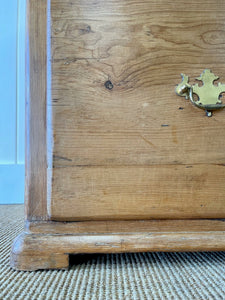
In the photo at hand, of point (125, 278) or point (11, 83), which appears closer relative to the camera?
point (125, 278)

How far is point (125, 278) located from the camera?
0.44 m

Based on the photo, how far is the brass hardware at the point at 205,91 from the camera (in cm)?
48

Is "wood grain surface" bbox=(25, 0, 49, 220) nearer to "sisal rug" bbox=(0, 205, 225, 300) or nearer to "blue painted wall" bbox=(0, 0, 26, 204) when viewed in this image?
"sisal rug" bbox=(0, 205, 225, 300)

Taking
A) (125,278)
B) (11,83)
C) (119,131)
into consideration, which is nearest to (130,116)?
(119,131)

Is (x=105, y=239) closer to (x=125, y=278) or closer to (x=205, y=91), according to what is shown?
(x=125, y=278)

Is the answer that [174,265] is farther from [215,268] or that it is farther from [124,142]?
[124,142]

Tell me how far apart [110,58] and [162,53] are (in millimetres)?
86

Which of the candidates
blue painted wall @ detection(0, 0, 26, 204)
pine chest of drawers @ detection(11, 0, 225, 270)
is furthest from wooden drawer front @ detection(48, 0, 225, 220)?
blue painted wall @ detection(0, 0, 26, 204)

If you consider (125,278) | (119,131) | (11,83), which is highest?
(11,83)

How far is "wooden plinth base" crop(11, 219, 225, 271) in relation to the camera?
18.4 inches

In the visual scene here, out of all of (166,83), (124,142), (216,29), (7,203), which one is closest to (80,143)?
(124,142)

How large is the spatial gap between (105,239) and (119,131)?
0.18 meters

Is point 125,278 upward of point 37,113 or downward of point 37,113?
downward

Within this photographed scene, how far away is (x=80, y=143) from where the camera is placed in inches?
18.6
